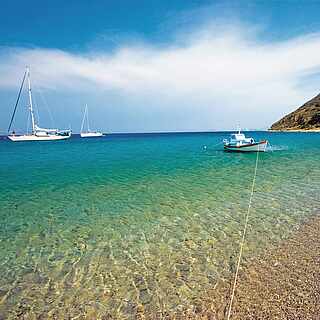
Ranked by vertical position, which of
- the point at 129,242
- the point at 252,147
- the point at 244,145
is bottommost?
the point at 129,242

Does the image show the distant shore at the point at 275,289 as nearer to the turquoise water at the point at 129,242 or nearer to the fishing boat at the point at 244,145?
the turquoise water at the point at 129,242

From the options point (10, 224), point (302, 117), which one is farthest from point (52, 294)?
point (302, 117)

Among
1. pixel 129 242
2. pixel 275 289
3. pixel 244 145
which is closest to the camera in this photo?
pixel 275 289

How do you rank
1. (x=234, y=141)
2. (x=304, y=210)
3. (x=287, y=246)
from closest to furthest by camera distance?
(x=287, y=246) < (x=304, y=210) < (x=234, y=141)

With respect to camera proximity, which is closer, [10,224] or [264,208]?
[10,224]

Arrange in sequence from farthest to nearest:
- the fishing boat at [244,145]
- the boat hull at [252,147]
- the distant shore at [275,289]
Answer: the fishing boat at [244,145], the boat hull at [252,147], the distant shore at [275,289]

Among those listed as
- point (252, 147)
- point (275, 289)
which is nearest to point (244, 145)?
point (252, 147)

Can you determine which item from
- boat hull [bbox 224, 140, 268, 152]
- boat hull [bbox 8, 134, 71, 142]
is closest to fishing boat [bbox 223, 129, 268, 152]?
boat hull [bbox 224, 140, 268, 152]

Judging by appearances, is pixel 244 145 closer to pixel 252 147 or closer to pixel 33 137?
pixel 252 147

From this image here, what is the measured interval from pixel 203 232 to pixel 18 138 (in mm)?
133847

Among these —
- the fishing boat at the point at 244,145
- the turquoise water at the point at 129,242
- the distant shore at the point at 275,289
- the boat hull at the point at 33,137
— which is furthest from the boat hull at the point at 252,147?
the boat hull at the point at 33,137

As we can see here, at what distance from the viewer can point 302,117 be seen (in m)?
191

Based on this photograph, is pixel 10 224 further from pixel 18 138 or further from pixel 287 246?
pixel 18 138

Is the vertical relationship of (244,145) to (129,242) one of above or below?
above
